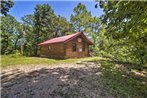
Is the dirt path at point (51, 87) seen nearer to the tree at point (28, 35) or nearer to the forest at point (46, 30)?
the forest at point (46, 30)

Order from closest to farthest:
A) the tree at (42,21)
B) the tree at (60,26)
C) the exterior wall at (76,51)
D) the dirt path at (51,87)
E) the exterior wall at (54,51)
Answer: the dirt path at (51,87), the exterior wall at (76,51), the exterior wall at (54,51), the tree at (42,21), the tree at (60,26)

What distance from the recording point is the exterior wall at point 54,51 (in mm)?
24016

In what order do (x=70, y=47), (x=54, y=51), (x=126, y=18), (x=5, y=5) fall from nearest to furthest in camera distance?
(x=126, y=18)
(x=5, y=5)
(x=70, y=47)
(x=54, y=51)

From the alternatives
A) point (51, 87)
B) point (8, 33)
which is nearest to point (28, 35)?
point (8, 33)

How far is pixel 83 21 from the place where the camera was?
1553 inches

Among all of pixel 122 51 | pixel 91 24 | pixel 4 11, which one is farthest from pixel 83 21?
pixel 4 11

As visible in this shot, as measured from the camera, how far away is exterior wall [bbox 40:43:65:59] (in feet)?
78.8

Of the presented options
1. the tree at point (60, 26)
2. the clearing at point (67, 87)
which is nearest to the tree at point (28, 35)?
the tree at point (60, 26)

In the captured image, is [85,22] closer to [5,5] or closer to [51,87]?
[5,5]

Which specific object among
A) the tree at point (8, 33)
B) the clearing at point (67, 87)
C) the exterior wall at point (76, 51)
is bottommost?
the clearing at point (67, 87)

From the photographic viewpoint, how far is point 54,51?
25.8m

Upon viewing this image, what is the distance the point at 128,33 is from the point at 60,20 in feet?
112

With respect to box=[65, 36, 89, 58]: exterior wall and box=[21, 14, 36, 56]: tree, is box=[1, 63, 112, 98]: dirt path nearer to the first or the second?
box=[65, 36, 89, 58]: exterior wall

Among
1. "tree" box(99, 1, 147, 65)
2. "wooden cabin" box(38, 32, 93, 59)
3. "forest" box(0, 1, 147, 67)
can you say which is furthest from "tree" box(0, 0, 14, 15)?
"forest" box(0, 1, 147, 67)
